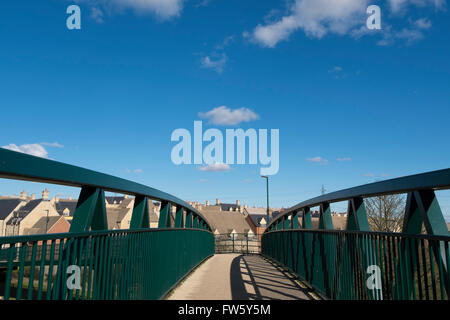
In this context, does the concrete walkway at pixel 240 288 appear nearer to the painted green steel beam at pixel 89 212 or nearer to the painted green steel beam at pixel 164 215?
the painted green steel beam at pixel 164 215

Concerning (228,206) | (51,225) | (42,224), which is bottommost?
(51,225)

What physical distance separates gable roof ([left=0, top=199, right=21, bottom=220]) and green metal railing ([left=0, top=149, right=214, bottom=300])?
59.4 m

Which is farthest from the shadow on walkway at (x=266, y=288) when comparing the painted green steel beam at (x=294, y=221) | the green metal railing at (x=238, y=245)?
the green metal railing at (x=238, y=245)

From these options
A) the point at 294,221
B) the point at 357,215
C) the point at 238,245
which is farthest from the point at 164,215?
the point at 238,245

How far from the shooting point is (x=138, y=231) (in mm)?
4656

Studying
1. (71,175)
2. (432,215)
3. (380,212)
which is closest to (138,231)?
(71,175)

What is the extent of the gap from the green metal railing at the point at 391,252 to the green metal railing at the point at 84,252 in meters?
2.67

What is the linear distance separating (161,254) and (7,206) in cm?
6158

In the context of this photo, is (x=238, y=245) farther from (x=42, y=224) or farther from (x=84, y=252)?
(x=42, y=224)

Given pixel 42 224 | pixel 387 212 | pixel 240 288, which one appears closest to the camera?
pixel 240 288

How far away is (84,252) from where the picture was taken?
3230 millimetres

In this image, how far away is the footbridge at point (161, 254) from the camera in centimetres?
255
